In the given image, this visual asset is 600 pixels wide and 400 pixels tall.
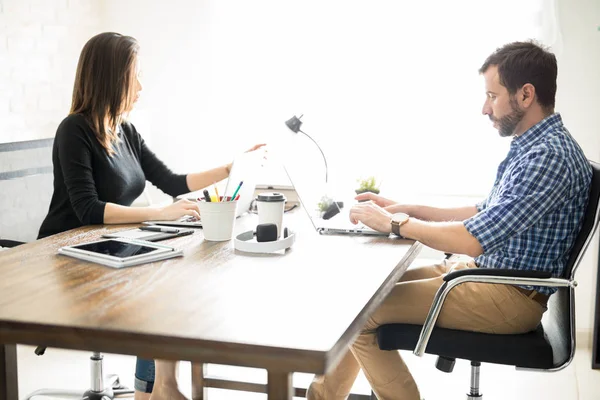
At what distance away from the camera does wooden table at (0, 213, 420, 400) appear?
131 cm

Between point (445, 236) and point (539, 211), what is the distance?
0.87 feet

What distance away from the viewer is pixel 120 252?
1.93 m

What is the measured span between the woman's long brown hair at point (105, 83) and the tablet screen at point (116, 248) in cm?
74

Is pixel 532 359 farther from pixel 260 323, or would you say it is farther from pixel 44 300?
pixel 44 300

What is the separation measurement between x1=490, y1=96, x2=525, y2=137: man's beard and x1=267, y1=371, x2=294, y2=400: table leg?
1.35m

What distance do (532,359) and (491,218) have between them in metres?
0.40

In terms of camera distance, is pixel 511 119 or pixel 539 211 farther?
pixel 511 119

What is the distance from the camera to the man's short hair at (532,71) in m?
2.30

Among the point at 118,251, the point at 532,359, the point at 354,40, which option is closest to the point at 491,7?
the point at 354,40

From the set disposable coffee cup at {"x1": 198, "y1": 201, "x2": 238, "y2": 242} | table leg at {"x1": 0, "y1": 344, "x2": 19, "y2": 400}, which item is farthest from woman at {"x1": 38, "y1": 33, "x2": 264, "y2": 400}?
table leg at {"x1": 0, "y1": 344, "x2": 19, "y2": 400}

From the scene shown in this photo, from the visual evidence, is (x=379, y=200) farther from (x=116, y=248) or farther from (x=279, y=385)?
(x=279, y=385)

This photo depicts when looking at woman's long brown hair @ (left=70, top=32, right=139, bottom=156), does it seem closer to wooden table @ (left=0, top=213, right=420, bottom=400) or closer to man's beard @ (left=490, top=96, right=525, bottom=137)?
wooden table @ (left=0, top=213, right=420, bottom=400)

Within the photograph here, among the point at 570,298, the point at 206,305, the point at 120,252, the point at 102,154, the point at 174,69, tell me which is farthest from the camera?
the point at 174,69

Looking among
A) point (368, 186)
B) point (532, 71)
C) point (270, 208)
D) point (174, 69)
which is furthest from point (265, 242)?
point (174, 69)
